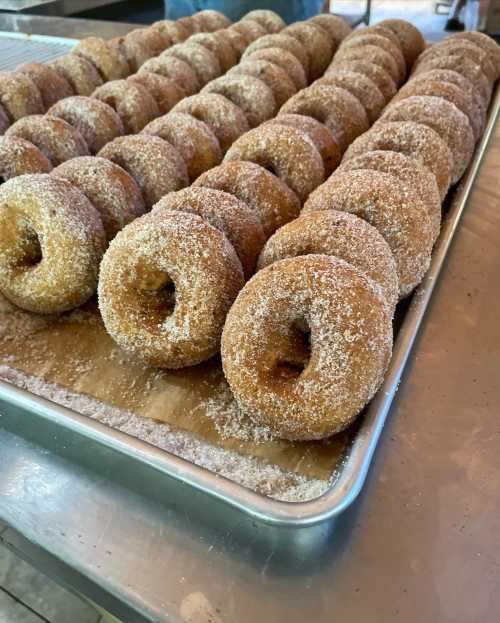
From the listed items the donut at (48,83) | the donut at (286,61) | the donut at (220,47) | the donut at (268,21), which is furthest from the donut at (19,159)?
the donut at (268,21)

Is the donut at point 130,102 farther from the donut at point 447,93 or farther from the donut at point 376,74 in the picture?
the donut at point 447,93

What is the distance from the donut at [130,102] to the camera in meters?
1.93

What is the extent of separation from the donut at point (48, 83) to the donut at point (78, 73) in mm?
52

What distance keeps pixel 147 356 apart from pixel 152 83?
132 cm

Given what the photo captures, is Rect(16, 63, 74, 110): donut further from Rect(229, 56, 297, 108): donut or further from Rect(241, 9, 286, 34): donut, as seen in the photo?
Rect(241, 9, 286, 34): donut

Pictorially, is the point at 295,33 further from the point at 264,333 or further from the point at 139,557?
the point at 139,557

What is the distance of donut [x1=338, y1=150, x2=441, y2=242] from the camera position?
135cm

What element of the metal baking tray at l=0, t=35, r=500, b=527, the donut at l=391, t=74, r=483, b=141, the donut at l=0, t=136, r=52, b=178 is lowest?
the metal baking tray at l=0, t=35, r=500, b=527

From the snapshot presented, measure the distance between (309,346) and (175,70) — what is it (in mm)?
1611

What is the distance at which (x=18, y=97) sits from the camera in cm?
197

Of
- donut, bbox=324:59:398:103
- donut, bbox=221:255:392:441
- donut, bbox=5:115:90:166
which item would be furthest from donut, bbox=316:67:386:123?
donut, bbox=221:255:392:441

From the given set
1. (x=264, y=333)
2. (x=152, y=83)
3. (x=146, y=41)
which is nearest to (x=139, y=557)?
(x=264, y=333)

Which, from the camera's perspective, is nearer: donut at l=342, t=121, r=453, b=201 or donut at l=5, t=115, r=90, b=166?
donut at l=342, t=121, r=453, b=201

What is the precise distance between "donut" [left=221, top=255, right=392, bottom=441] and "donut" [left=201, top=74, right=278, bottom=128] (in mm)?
1110
